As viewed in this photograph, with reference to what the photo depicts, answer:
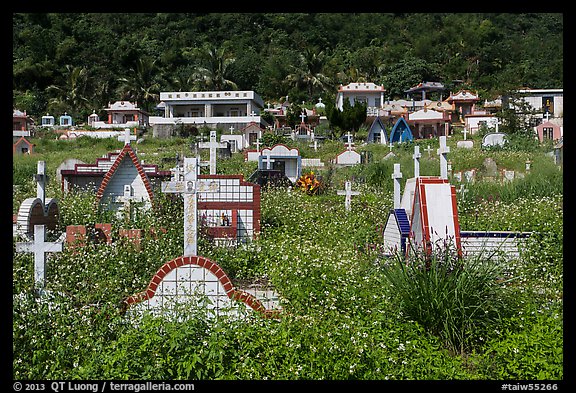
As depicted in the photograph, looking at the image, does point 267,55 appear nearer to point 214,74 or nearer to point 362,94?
point 214,74

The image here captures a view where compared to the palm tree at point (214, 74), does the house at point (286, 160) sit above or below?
below

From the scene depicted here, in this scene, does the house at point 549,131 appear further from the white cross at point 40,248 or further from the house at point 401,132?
the white cross at point 40,248

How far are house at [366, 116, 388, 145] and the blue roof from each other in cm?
2906

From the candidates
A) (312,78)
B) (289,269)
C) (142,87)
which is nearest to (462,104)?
(312,78)

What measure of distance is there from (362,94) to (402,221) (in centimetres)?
4274

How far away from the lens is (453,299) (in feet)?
23.7

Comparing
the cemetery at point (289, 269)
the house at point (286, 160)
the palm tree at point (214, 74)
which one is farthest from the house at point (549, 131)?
the palm tree at point (214, 74)

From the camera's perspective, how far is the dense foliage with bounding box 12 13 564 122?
56.3 m

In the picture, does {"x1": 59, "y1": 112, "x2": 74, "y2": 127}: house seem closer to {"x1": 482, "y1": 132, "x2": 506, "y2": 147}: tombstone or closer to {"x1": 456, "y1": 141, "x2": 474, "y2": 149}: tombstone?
{"x1": 456, "y1": 141, "x2": 474, "y2": 149}: tombstone

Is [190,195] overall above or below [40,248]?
above

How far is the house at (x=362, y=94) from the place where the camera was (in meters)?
51.9

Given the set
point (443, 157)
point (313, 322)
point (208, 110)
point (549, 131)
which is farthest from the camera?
point (208, 110)

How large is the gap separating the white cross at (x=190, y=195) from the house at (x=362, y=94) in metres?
44.7

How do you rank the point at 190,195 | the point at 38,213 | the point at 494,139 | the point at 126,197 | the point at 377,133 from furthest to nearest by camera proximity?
the point at 377,133
the point at 494,139
the point at 126,197
the point at 38,213
the point at 190,195
